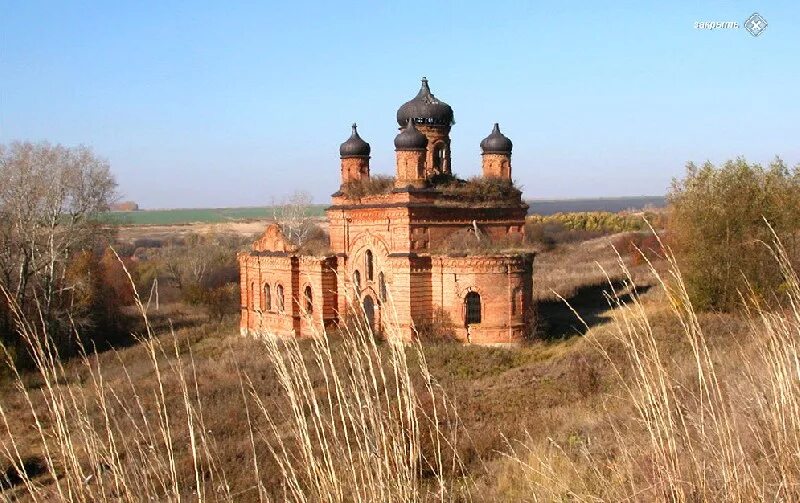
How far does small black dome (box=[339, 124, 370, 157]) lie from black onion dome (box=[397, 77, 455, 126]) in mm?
1471

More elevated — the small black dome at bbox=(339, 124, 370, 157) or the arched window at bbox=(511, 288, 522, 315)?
the small black dome at bbox=(339, 124, 370, 157)

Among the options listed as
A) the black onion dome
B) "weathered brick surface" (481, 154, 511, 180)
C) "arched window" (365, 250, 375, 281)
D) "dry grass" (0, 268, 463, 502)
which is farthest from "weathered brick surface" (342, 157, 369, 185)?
"dry grass" (0, 268, 463, 502)

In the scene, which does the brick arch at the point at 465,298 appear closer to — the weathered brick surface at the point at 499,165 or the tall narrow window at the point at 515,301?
the tall narrow window at the point at 515,301

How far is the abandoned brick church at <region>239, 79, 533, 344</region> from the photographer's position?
20906 mm

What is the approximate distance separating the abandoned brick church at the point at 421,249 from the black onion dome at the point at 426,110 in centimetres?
3

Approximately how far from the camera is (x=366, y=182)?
77.6 feet

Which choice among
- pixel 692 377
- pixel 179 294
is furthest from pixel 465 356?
pixel 179 294

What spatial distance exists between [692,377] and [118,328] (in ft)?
83.1

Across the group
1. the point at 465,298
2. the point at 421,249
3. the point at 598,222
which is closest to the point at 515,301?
the point at 465,298

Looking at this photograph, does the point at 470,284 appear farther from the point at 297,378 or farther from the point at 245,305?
the point at 297,378

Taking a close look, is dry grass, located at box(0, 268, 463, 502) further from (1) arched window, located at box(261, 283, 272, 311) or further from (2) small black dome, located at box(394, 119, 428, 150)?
(2) small black dome, located at box(394, 119, 428, 150)

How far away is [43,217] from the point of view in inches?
1056

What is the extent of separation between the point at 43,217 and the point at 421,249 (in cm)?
1461

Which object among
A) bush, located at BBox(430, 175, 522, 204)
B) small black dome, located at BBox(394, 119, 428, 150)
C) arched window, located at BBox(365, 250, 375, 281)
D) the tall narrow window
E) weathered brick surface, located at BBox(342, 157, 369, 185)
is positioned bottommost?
the tall narrow window
